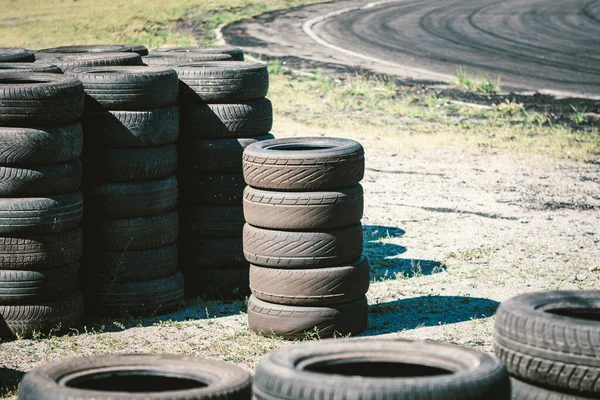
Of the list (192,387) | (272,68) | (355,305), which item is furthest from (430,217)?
(272,68)

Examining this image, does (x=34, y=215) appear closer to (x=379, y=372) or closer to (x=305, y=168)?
(x=305, y=168)

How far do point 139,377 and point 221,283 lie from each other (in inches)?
195

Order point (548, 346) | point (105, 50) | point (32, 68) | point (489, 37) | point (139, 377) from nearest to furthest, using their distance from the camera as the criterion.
→ point (139, 377), point (548, 346), point (32, 68), point (105, 50), point (489, 37)

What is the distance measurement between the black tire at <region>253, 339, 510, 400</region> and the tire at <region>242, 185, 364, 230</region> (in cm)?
321

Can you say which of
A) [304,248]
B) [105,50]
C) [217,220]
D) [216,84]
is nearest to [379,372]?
[304,248]

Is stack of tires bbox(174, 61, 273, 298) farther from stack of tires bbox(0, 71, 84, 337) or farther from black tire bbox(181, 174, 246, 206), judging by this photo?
stack of tires bbox(0, 71, 84, 337)

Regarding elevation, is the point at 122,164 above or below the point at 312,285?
above

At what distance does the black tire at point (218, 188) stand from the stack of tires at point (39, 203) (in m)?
1.41

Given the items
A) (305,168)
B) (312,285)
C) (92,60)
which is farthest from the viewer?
(92,60)

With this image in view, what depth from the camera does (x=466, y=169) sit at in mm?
15695

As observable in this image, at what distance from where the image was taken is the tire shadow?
29.2ft

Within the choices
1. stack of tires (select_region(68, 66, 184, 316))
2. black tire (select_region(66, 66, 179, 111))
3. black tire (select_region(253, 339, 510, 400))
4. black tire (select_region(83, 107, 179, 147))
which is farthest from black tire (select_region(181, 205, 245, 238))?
black tire (select_region(253, 339, 510, 400))

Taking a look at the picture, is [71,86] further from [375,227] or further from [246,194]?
[375,227]

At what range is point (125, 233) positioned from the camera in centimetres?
920
